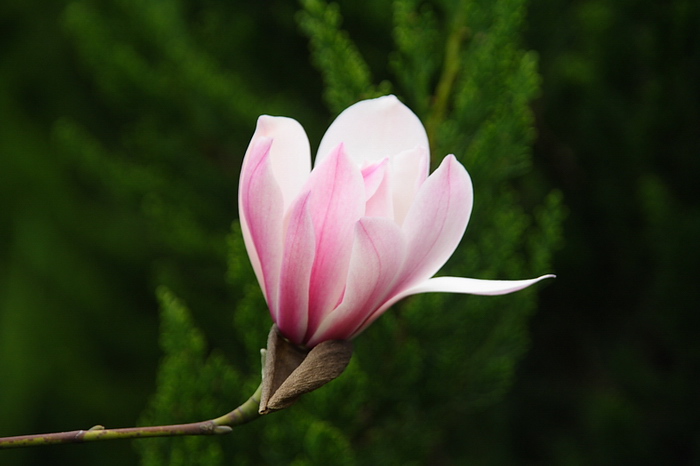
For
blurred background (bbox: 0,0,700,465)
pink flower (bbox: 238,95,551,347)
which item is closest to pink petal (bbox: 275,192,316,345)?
pink flower (bbox: 238,95,551,347)

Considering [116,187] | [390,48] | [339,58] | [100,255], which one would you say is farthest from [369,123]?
[100,255]

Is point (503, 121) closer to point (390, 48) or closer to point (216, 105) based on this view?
point (390, 48)

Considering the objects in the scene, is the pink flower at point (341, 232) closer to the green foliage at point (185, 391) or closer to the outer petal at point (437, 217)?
the outer petal at point (437, 217)

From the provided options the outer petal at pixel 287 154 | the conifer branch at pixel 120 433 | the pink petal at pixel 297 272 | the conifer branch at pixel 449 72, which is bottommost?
the conifer branch at pixel 120 433

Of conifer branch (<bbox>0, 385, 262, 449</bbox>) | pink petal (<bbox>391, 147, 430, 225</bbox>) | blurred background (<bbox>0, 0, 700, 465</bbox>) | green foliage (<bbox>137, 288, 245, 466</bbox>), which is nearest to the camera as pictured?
conifer branch (<bbox>0, 385, 262, 449</bbox>)

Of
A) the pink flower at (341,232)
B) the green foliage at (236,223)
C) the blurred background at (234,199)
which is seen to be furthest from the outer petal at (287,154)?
the blurred background at (234,199)

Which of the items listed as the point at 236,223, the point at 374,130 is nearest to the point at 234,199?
the point at 236,223

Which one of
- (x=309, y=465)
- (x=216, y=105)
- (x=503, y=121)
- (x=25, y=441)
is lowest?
(x=309, y=465)

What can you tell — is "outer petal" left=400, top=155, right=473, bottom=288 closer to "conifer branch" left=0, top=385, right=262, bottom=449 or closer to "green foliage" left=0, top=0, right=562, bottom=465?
"conifer branch" left=0, top=385, right=262, bottom=449
